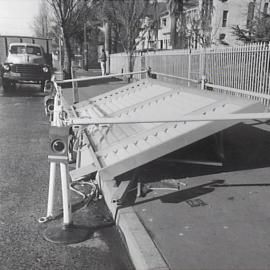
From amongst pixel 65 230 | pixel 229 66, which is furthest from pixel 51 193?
pixel 229 66

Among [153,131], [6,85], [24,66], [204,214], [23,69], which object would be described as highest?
[24,66]

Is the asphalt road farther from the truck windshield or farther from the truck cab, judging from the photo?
the truck windshield

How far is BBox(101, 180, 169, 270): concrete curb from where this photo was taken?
326 cm

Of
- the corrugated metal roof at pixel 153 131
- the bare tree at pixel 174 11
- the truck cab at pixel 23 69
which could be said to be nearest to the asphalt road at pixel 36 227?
the corrugated metal roof at pixel 153 131

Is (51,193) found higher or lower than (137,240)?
higher

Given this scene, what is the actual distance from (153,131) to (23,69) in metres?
14.8

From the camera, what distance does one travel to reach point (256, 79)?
11.4 metres

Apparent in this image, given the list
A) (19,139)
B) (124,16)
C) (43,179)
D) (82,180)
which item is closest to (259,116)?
(82,180)

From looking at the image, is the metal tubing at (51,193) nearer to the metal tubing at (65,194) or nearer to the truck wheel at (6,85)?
the metal tubing at (65,194)

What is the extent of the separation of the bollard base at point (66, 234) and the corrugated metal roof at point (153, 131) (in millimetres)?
850

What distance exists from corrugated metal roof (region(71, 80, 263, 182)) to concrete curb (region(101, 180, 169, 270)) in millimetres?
483

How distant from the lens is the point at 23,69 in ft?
60.8

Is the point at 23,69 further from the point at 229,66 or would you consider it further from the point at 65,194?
the point at 65,194

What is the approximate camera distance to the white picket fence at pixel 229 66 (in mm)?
11086
